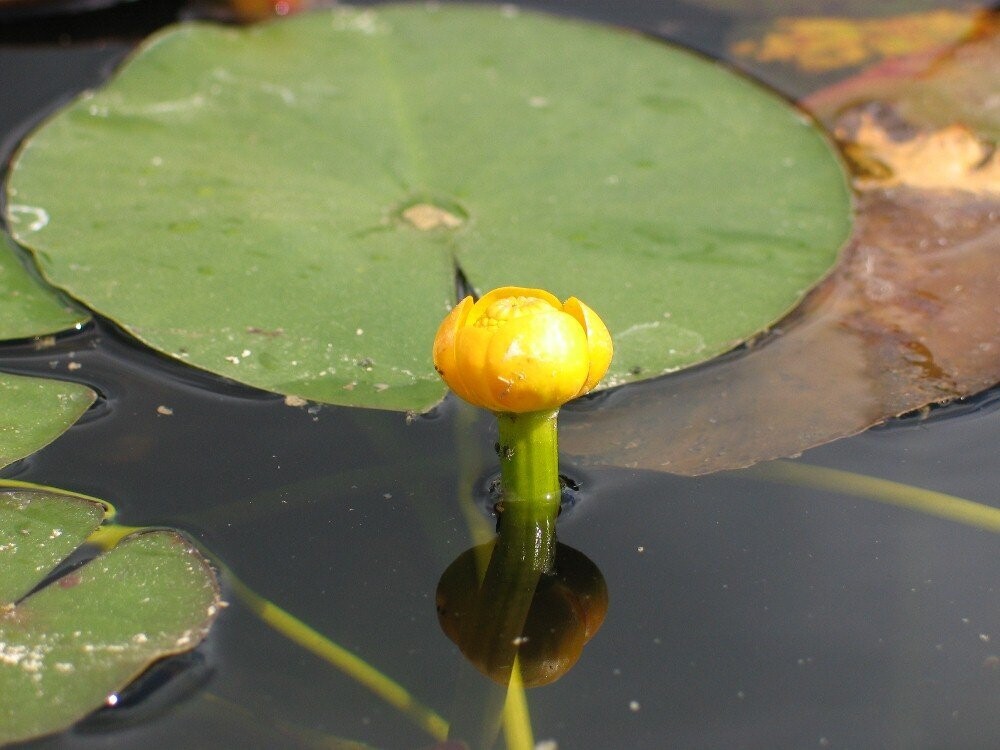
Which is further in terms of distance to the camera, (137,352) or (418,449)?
(137,352)

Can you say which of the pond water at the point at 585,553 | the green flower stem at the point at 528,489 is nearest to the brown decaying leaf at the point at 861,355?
the pond water at the point at 585,553

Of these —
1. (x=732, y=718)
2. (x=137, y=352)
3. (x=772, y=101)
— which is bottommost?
(x=732, y=718)

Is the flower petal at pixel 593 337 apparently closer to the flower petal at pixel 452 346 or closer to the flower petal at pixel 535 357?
the flower petal at pixel 535 357

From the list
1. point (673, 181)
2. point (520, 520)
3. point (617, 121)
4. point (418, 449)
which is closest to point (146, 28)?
point (617, 121)

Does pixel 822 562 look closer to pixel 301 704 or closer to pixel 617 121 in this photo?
pixel 301 704

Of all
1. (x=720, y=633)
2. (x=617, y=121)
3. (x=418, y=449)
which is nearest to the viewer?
(x=720, y=633)

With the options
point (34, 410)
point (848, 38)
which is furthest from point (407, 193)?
point (848, 38)

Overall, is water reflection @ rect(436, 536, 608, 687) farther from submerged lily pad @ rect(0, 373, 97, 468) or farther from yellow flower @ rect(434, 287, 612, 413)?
submerged lily pad @ rect(0, 373, 97, 468)
